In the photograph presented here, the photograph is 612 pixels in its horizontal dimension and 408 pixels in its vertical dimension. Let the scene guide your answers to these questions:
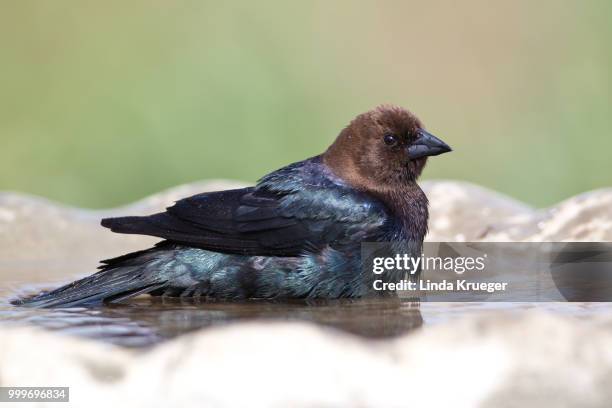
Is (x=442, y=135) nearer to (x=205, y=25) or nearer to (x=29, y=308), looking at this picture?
(x=205, y=25)

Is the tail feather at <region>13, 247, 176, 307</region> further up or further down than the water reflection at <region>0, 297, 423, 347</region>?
further up

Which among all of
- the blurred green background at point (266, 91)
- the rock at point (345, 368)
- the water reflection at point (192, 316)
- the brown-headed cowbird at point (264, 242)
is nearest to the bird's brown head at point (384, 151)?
the brown-headed cowbird at point (264, 242)

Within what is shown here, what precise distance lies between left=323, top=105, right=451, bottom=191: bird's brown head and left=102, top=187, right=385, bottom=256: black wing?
0.27 meters

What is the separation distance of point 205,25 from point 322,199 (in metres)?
4.84

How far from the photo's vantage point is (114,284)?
12.9ft

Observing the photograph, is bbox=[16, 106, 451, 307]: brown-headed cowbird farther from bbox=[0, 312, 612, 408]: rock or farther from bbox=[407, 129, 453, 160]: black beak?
bbox=[0, 312, 612, 408]: rock

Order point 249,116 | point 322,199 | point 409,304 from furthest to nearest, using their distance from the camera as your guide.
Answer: point 249,116
point 322,199
point 409,304

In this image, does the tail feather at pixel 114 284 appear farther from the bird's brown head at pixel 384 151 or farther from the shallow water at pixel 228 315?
the bird's brown head at pixel 384 151

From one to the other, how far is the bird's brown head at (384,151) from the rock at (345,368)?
1898 millimetres

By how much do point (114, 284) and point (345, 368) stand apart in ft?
5.75

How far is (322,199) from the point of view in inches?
163

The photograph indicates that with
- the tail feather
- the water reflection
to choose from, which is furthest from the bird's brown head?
the tail feather

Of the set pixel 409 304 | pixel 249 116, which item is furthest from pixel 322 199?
pixel 249 116

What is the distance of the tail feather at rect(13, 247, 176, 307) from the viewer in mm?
3803
